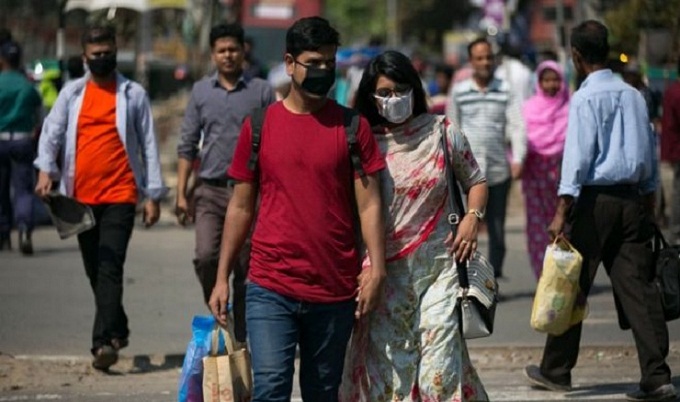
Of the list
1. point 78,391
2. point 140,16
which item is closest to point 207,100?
point 78,391

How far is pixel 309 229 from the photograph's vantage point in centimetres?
582

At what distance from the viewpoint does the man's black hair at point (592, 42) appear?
25.7 feet

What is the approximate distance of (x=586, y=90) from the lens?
306 inches

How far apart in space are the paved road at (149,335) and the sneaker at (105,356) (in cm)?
10

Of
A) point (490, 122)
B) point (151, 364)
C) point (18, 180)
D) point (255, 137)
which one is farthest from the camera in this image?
point (18, 180)

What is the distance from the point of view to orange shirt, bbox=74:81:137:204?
353 inches

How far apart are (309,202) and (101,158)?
3.42m

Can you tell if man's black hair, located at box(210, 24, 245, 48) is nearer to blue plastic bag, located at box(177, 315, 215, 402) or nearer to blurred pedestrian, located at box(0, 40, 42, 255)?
blue plastic bag, located at box(177, 315, 215, 402)

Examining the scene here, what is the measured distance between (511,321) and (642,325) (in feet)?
10.5

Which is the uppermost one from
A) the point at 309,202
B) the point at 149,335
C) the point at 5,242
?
the point at 309,202

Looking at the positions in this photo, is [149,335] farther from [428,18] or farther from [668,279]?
[428,18]

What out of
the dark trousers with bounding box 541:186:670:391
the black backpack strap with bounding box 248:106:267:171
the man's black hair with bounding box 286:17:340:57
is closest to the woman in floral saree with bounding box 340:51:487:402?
the man's black hair with bounding box 286:17:340:57

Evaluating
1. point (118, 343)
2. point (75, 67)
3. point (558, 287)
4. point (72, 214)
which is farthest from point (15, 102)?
point (558, 287)

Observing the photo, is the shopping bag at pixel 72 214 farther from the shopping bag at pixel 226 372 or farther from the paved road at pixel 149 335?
the shopping bag at pixel 226 372
